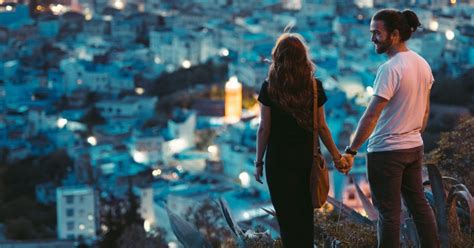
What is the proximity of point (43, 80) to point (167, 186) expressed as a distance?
13.2 m

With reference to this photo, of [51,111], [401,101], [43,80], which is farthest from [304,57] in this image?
[43,80]

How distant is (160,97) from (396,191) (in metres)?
22.1

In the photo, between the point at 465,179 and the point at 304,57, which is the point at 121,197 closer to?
the point at 465,179

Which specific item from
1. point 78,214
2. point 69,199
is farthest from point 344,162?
point 69,199

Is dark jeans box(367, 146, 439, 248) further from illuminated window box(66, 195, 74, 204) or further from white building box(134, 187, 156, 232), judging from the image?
illuminated window box(66, 195, 74, 204)

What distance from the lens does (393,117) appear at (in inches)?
91.0

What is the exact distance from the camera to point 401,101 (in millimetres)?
2311

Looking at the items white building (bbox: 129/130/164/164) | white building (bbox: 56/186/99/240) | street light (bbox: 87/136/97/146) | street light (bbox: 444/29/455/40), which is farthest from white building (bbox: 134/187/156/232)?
street light (bbox: 444/29/455/40)

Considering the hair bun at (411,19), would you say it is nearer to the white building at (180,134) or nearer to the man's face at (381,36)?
the man's face at (381,36)

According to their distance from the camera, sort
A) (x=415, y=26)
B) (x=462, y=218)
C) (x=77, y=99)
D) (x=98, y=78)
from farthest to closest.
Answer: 1. (x=98, y=78)
2. (x=77, y=99)
3. (x=462, y=218)
4. (x=415, y=26)

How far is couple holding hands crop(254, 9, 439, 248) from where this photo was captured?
2201 millimetres

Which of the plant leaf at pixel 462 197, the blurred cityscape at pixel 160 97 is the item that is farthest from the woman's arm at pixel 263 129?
the blurred cityscape at pixel 160 97

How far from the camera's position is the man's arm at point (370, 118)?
2.29 metres

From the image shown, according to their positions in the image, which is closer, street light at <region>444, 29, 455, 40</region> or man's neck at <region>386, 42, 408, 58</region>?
man's neck at <region>386, 42, 408, 58</region>
